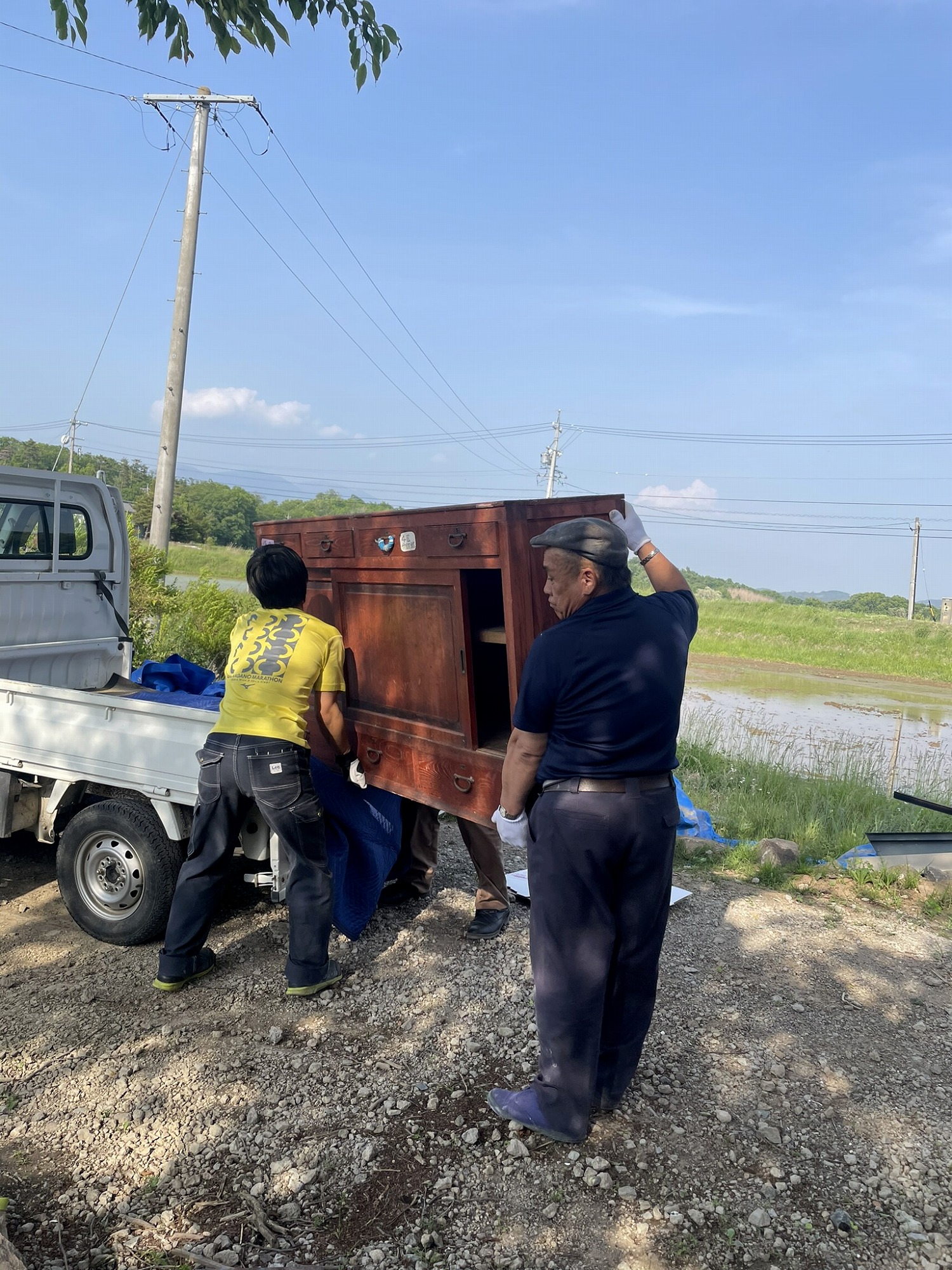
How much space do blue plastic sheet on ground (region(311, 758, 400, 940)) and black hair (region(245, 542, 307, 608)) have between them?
771mm

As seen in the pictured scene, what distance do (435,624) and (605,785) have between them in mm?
1010

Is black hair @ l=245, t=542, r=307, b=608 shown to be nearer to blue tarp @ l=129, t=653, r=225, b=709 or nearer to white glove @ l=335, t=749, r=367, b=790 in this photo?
white glove @ l=335, t=749, r=367, b=790

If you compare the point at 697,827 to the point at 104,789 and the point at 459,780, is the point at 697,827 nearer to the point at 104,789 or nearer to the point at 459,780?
the point at 459,780

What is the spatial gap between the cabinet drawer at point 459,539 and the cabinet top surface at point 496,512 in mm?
24

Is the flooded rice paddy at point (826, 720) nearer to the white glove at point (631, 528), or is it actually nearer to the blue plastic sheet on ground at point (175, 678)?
the blue plastic sheet on ground at point (175, 678)

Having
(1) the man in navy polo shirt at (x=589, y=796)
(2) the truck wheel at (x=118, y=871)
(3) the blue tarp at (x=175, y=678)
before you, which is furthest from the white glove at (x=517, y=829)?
(3) the blue tarp at (x=175, y=678)

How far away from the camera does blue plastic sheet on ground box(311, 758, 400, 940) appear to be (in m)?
4.02

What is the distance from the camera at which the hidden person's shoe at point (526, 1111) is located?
2.89m

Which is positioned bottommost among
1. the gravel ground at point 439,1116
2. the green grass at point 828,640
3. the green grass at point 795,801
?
the green grass at point 828,640

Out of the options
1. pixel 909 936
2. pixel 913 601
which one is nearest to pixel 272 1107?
pixel 909 936

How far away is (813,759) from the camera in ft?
35.0

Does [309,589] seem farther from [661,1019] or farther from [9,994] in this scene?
[661,1019]

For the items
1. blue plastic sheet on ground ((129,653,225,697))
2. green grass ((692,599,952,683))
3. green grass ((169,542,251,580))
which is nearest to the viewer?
blue plastic sheet on ground ((129,653,225,697))

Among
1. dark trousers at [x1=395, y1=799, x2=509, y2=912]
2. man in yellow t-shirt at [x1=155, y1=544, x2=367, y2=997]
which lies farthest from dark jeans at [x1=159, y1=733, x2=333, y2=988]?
dark trousers at [x1=395, y1=799, x2=509, y2=912]
